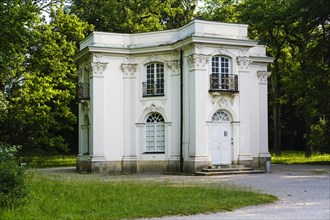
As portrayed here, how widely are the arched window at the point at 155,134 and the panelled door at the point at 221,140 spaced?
8.71ft

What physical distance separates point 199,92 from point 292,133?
3338 centimetres

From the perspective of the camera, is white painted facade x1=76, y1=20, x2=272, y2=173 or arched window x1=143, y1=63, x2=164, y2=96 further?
arched window x1=143, y1=63, x2=164, y2=96

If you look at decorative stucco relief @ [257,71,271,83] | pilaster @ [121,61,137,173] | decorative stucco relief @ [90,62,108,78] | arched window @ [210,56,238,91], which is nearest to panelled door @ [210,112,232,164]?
arched window @ [210,56,238,91]

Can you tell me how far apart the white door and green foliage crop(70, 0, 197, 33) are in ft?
48.4

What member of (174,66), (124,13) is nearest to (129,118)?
(174,66)

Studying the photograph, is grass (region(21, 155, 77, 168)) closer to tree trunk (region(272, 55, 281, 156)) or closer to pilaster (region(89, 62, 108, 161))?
pilaster (region(89, 62, 108, 161))

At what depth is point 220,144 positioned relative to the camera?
77.3ft

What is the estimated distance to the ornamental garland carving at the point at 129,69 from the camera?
24812 millimetres

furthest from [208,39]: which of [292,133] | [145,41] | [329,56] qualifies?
[292,133]

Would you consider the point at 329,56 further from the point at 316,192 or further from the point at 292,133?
the point at 292,133

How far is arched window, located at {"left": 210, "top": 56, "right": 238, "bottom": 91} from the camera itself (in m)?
23.3

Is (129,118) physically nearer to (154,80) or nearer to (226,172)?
(154,80)

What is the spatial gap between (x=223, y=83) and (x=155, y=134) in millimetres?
4286

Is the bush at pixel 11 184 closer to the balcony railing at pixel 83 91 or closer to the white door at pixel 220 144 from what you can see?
the white door at pixel 220 144
